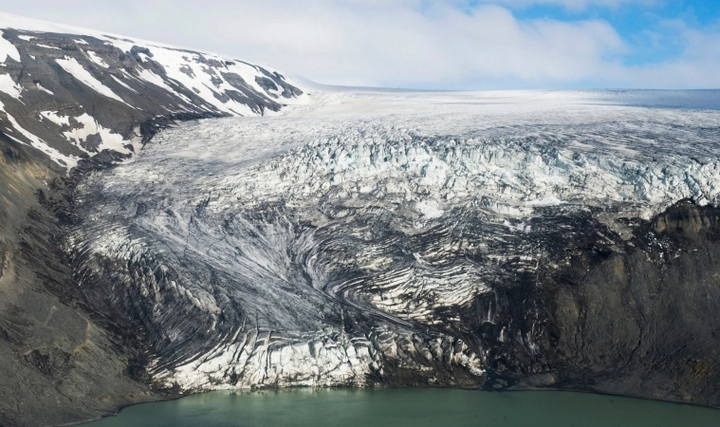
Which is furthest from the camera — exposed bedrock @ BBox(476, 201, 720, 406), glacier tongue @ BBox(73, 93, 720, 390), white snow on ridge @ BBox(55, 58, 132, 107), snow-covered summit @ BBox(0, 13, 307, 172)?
white snow on ridge @ BBox(55, 58, 132, 107)

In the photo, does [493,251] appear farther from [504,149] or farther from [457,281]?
[504,149]

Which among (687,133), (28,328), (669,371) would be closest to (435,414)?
(669,371)

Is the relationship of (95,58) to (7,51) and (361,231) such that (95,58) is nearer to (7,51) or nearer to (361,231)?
(7,51)

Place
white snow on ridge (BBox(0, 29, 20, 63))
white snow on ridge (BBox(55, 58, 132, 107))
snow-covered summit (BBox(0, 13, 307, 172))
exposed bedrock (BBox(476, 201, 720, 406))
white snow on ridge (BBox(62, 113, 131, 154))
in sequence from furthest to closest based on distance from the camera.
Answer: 1. white snow on ridge (BBox(55, 58, 132, 107))
2. white snow on ridge (BBox(0, 29, 20, 63))
3. white snow on ridge (BBox(62, 113, 131, 154))
4. snow-covered summit (BBox(0, 13, 307, 172))
5. exposed bedrock (BBox(476, 201, 720, 406))

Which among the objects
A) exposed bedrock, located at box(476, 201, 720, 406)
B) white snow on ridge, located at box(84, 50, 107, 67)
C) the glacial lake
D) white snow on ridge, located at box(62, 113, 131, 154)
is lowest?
the glacial lake

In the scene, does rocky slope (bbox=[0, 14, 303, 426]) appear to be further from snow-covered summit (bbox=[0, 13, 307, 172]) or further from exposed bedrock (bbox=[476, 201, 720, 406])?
exposed bedrock (bbox=[476, 201, 720, 406])

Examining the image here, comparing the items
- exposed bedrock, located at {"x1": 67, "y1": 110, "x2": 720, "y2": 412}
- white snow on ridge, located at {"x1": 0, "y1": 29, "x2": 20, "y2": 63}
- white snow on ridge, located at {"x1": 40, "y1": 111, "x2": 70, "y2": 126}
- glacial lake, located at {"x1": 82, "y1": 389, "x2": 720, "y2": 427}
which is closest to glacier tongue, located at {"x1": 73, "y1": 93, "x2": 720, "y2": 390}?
exposed bedrock, located at {"x1": 67, "y1": 110, "x2": 720, "y2": 412}
